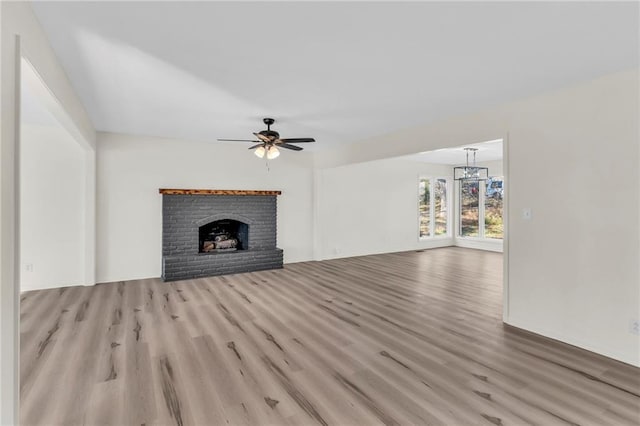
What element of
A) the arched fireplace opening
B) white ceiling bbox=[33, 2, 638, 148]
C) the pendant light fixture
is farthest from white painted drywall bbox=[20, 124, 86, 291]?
the pendant light fixture

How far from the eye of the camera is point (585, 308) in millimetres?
3043

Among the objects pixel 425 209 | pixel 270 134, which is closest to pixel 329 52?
pixel 270 134

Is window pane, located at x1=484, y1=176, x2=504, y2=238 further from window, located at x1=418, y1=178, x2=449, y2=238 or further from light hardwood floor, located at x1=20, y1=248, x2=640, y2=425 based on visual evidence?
light hardwood floor, located at x1=20, y1=248, x2=640, y2=425

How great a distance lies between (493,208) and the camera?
9.04m

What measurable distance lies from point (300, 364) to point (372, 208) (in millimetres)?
5968

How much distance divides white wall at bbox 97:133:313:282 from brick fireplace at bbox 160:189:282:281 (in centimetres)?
20

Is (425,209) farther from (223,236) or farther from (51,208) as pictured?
(51,208)

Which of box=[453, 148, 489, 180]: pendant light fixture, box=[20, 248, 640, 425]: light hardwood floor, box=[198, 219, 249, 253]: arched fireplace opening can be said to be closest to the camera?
box=[20, 248, 640, 425]: light hardwood floor

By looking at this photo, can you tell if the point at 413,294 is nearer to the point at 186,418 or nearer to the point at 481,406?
the point at 481,406

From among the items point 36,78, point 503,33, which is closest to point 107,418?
point 36,78

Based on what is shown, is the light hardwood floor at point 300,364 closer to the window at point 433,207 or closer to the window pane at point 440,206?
the window at point 433,207

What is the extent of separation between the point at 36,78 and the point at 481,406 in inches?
145

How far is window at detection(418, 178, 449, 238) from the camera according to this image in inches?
370

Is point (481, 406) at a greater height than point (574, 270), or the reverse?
point (574, 270)
